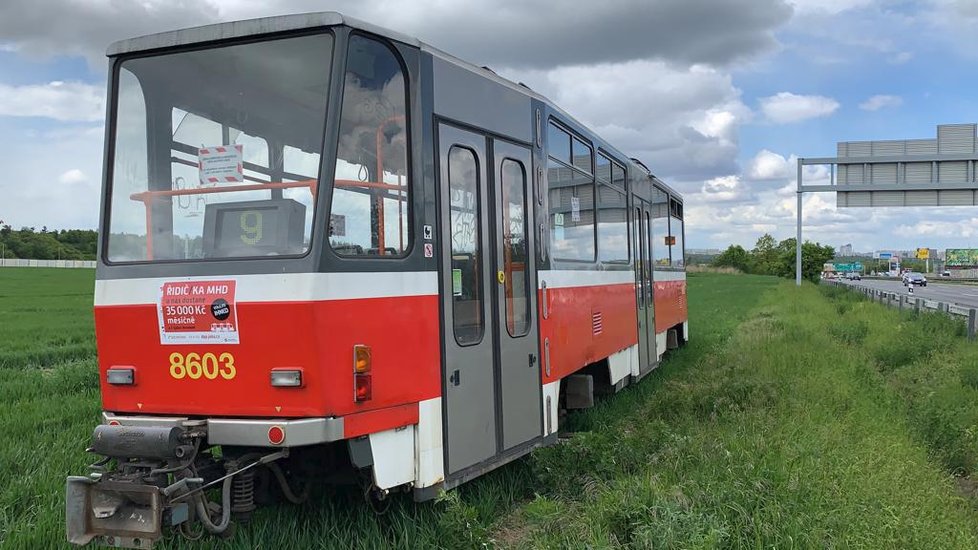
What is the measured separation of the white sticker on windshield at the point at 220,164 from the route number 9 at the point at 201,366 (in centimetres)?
105

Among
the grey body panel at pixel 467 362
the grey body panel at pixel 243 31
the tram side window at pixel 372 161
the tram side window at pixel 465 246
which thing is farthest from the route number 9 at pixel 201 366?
the grey body panel at pixel 243 31

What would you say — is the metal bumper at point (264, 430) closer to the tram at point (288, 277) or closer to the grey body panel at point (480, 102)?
the tram at point (288, 277)

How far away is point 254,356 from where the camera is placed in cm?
443

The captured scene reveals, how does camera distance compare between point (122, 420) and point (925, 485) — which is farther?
point (925, 485)

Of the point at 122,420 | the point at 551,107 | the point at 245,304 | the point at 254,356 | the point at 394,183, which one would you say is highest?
the point at 551,107

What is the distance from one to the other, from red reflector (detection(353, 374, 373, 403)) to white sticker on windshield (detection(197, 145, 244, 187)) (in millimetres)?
1397

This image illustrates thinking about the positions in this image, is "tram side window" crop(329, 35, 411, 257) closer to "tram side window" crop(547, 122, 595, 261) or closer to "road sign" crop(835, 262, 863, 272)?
"tram side window" crop(547, 122, 595, 261)

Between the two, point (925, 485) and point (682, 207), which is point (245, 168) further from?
point (682, 207)

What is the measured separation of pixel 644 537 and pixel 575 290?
10.9 feet

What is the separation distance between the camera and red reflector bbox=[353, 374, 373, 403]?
176 inches

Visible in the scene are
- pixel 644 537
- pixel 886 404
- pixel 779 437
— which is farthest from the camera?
pixel 886 404

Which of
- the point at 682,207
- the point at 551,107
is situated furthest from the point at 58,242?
the point at 551,107

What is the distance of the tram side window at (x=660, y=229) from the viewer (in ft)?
41.0

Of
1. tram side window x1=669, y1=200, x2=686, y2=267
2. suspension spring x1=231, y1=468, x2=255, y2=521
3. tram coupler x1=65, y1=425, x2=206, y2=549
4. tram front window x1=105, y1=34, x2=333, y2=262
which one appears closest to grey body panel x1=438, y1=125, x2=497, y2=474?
tram front window x1=105, y1=34, x2=333, y2=262
